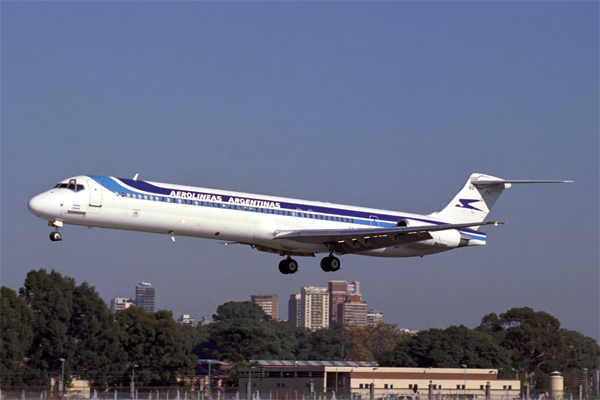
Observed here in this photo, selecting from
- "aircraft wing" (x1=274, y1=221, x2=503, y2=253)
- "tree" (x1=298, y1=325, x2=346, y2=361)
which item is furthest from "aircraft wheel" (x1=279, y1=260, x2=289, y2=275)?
"tree" (x1=298, y1=325, x2=346, y2=361)

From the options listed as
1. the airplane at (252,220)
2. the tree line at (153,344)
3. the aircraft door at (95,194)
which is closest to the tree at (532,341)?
the tree line at (153,344)

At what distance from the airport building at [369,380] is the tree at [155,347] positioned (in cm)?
801

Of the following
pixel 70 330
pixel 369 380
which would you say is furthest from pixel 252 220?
pixel 70 330

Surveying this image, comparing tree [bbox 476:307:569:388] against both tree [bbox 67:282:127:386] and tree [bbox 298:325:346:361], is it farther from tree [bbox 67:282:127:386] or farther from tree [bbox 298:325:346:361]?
tree [bbox 67:282:127:386]

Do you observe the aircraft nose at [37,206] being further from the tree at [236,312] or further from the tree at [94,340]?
the tree at [236,312]

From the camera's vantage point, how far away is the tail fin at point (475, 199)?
156 feet

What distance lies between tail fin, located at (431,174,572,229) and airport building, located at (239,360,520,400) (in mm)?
13650

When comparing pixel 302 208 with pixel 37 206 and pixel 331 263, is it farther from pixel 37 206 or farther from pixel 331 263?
pixel 37 206

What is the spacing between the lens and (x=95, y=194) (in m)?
33.7

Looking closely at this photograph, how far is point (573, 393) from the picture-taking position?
56.6 metres

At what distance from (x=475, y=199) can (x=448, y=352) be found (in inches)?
1232

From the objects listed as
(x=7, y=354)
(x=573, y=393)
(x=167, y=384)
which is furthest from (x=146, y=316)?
(x=573, y=393)

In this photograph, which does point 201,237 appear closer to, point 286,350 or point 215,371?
point 215,371

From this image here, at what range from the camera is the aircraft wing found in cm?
3800
